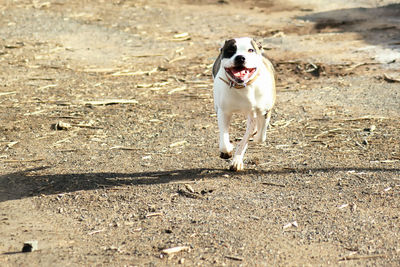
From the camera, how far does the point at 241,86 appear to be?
6559 mm

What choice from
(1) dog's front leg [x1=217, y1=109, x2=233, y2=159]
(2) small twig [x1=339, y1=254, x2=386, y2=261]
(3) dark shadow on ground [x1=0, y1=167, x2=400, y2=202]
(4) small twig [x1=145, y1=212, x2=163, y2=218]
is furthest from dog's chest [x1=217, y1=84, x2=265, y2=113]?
(2) small twig [x1=339, y1=254, x2=386, y2=261]

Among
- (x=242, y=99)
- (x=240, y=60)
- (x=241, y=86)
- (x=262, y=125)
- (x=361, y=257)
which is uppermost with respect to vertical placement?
(x=240, y=60)

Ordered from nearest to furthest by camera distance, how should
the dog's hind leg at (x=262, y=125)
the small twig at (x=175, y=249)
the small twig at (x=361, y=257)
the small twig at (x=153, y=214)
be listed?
the small twig at (x=361, y=257), the small twig at (x=175, y=249), the small twig at (x=153, y=214), the dog's hind leg at (x=262, y=125)

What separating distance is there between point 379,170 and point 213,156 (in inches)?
74.6

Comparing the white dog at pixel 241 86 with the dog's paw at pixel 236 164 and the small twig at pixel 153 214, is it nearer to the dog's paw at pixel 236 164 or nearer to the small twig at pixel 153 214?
the dog's paw at pixel 236 164

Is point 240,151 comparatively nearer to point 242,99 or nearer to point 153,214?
point 242,99

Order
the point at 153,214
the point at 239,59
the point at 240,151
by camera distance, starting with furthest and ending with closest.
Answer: the point at 240,151, the point at 239,59, the point at 153,214

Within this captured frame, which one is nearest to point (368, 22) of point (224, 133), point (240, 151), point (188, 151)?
point (188, 151)

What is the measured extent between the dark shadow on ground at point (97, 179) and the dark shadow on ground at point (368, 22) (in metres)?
7.44

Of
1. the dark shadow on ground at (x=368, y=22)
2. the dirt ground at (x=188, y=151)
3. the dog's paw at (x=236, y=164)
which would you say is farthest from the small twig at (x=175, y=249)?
the dark shadow on ground at (x=368, y=22)

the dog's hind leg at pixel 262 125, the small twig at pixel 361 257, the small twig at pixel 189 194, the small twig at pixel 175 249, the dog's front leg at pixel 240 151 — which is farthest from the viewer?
the dog's front leg at pixel 240 151

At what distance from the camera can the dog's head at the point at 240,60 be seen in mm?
6348

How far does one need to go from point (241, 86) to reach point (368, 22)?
10724 mm

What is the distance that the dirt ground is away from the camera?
552cm
